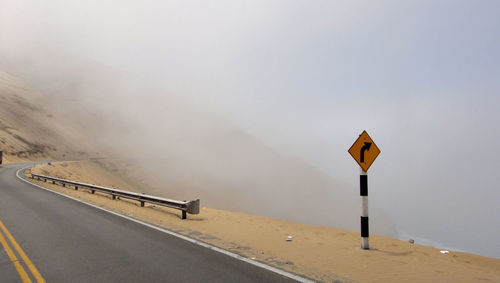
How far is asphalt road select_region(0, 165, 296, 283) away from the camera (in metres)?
5.23

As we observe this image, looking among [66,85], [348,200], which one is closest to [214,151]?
[348,200]

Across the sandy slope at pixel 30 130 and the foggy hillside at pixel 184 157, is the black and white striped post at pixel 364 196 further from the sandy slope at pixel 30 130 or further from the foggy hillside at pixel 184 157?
the sandy slope at pixel 30 130

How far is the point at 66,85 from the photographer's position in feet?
412

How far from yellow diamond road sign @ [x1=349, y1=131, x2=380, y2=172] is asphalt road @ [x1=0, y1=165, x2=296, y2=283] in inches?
122

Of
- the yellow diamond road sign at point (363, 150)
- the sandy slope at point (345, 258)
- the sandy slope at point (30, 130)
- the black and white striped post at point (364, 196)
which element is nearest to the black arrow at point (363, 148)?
the yellow diamond road sign at point (363, 150)

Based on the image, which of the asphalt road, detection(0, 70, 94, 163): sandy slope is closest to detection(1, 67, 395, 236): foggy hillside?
detection(0, 70, 94, 163): sandy slope

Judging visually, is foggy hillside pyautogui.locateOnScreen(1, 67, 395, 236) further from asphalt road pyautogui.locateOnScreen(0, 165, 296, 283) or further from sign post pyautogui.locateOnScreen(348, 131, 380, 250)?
sign post pyautogui.locateOnScreen(348, 131, 380, 250)

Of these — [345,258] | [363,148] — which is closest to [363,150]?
[363,148]

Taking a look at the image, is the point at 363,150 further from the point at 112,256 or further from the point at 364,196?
the point at 112,256

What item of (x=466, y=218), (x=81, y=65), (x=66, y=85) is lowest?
(x=466, y=218)

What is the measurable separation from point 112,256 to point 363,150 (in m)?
5.80

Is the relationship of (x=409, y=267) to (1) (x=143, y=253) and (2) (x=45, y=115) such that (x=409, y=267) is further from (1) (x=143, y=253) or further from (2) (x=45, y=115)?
(2) (x=45, y=115)

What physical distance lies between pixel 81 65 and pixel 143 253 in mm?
185808

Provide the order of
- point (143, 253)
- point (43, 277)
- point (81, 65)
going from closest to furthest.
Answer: point (43, 277) → point (143, 253) → point (81, 65)
